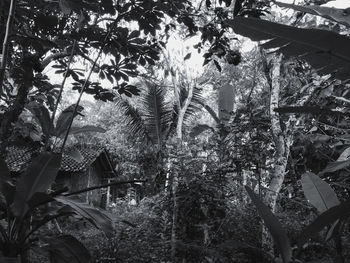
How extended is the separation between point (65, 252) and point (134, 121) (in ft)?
24.6

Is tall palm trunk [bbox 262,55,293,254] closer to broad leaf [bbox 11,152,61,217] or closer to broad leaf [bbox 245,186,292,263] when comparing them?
broad leaf [bbox 245,186,292,263]

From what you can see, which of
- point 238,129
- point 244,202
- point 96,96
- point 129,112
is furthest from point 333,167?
point 129,112

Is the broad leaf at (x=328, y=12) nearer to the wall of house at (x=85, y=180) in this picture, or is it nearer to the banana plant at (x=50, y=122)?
the banana plant at (x=50, y=122)

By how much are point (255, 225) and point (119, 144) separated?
47.7ft

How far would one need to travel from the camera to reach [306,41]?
117 cm

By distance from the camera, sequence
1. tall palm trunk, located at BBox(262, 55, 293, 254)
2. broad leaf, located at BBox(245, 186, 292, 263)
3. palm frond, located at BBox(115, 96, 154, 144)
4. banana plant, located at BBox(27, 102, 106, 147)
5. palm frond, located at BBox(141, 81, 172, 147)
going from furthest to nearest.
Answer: palm frond, located at BBox(115, 96, 154, 144)
palm frond, located at BBox(141, 81, 172, 147)
tall palm trunk, located at BBox(262, 55, 293, 254)
banana plant, located at BBox(27, 102, 106, 147)
broad leaf, located at BBox(245, 186, 292, 263)

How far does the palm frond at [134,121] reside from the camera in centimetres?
899

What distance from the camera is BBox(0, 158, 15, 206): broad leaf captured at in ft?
5.64

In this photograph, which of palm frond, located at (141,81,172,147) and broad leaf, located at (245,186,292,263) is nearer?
broad leaf, located at (245,186,292,263)

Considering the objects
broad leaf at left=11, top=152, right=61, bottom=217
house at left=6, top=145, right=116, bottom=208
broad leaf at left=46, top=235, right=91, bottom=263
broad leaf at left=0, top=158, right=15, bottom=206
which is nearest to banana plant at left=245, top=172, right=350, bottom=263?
broad leaf at left=46, top=235, right=91, bottom=263

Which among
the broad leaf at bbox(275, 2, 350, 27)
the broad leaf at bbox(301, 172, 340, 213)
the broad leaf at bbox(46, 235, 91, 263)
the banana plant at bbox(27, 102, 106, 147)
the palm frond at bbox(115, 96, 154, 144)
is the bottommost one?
the broad leaf at bbox(46, 235, 91, 263)

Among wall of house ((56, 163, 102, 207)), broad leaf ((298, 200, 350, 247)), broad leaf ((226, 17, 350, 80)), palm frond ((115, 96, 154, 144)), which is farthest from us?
wall of house ((56, 163, 102, 207))

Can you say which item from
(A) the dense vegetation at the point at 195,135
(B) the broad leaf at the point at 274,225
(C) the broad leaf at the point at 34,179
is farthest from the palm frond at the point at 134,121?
(B) the broad leaf at the point at 274,225

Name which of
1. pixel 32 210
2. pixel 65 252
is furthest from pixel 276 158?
pixel 32 210
